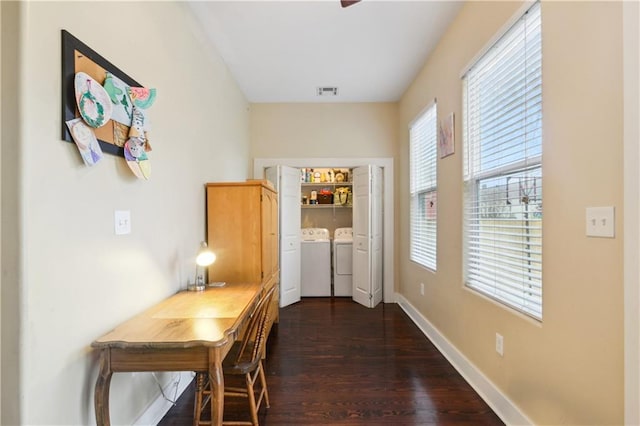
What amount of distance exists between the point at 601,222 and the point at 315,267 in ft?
12.1

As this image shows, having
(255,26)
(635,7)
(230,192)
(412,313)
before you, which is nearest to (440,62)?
(255,26)

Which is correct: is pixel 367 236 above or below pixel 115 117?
below

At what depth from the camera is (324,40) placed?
2.79 meters

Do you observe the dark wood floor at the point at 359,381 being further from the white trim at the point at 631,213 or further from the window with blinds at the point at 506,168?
the white trim at the point at 631,213

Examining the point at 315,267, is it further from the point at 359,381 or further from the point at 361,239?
the point at 359,381

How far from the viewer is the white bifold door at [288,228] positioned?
4.04 m

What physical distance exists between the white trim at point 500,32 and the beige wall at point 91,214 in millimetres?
2082

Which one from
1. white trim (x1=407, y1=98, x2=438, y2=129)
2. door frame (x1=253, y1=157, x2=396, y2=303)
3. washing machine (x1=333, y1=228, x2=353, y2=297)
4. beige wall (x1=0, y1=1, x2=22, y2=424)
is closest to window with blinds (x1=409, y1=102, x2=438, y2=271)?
white trim (x1=407, y1=98, x2=438, y2=129)

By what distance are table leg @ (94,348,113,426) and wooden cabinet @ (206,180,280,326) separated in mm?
→ 1282

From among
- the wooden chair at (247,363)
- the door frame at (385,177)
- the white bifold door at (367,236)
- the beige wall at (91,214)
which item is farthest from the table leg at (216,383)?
the door frame at (385,177)

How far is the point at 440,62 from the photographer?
9.28ft

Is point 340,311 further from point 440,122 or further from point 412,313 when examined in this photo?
point 440,122

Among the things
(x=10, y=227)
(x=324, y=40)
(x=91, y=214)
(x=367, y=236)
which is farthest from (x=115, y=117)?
(x=367, y=236)

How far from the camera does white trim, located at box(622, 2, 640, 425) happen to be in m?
1.06
